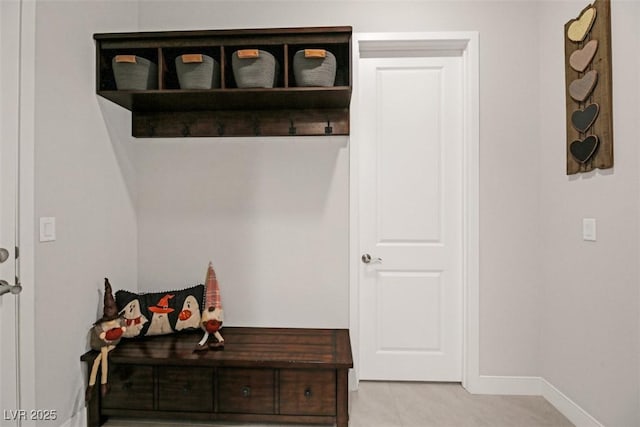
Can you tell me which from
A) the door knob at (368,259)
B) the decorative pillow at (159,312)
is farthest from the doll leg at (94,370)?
the door knob at (368,259)

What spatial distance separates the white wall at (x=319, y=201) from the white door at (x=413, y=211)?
17cm

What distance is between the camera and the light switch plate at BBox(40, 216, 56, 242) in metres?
1.79

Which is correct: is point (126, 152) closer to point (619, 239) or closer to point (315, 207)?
point (315, 207)

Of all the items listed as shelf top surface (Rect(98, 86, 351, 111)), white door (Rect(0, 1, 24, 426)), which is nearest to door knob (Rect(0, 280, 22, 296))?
white door (Rect(0, 1, 24, 426))

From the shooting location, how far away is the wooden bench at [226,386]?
2043 millimetres

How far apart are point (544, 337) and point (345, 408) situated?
53.1 inches

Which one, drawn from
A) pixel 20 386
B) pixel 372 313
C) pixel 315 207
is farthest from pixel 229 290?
pixel 20 386

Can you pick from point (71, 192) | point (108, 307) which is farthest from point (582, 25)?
point (108, 307)

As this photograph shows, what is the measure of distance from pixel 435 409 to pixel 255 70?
2.16 m

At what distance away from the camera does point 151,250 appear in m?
2.62

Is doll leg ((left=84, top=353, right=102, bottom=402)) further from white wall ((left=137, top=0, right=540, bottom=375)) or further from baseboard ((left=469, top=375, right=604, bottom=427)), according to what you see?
baseboard ((left=469, top=375, right=604, bottom=427))

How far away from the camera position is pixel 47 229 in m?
1.82

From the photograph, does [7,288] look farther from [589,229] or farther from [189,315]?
[589,229]

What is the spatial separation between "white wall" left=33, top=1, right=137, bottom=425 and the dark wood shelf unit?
0.52ft
